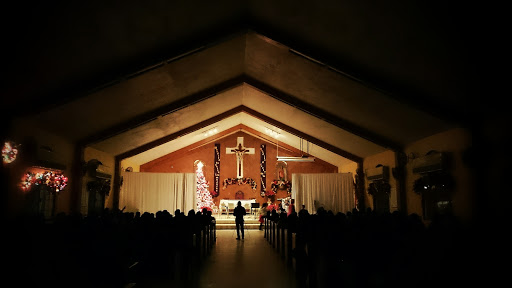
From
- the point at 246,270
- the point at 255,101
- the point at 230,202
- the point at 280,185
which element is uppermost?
the point at 255,101

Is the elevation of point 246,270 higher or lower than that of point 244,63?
lower

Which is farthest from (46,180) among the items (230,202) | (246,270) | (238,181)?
(238,181)

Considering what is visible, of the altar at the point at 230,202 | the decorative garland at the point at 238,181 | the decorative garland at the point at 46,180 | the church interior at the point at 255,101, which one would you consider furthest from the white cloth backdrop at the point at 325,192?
the decorative garland at the point at 46,180

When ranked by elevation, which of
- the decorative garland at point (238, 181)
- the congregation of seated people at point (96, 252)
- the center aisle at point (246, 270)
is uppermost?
the decorative garland at point (238, 181)

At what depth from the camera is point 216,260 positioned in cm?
777

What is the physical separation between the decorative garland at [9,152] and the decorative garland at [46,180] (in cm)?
90

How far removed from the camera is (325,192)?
17531 millimetres

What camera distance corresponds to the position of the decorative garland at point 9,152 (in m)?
7.50

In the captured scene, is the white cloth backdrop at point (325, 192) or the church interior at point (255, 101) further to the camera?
the white cloth backdrop at point (325, 192)

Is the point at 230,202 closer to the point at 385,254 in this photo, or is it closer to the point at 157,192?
the point at 157,192

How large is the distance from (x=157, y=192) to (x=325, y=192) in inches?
315

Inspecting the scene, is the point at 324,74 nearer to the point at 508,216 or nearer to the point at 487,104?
the point at 487,104

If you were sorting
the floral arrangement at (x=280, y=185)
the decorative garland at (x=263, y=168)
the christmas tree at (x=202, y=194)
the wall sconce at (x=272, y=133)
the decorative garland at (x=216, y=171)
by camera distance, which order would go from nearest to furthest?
1. the wall sconce at (x=272, y=133)
2. the christmas tree at (x=202, y=194)
3. the floral arrangement at (x=280, y=185)
4. the decorative garland at (x=216, y=171)
5. the decorative garland at (x=263, y=168)

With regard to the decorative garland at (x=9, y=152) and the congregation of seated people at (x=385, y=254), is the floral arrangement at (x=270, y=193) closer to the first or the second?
the congregation of seated people at (x=385, y=254)
